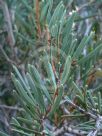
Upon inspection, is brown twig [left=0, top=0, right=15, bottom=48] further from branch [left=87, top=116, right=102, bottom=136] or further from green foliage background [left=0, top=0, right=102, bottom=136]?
branch [left=87, top=116, right=102, bottom=136]

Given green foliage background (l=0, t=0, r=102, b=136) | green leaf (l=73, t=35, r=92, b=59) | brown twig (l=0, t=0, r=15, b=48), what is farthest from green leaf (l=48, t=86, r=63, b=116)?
brown twig (l=0, t=0, r=15, b=48)

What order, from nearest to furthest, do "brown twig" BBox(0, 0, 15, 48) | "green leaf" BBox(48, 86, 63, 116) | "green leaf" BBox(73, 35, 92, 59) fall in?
"green leaf" BBox(48, 86, 63, 116)
"green leaf" BBox(73, 35, 92, 59)
"brown twig" BBox(0, 0, 15, 48)

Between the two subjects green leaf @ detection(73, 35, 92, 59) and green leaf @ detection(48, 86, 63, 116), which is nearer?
green leaf @ detection(48, 86, 63, 116)

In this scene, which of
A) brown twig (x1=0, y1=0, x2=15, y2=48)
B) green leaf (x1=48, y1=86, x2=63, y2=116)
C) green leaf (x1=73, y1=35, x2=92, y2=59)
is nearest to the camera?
green leaf (x1=48, y1=86, x2=63, y2=116)

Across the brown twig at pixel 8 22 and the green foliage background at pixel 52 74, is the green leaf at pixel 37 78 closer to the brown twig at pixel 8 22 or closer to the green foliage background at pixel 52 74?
the green foliage background at pixel 52 74

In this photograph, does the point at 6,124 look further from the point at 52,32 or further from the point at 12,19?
the point at 52,32

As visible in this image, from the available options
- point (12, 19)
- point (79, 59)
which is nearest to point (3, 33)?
point (12, 19)

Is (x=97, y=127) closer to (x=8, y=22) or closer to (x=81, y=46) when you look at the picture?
(x=81, y=46)

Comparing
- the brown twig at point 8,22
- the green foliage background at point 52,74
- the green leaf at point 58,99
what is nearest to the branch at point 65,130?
the green foliage background at point 52,74

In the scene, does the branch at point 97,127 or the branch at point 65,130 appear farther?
the branch at point 65,130

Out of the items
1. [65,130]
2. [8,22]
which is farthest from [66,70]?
[8,22]

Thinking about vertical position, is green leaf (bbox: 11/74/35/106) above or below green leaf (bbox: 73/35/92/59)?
below
